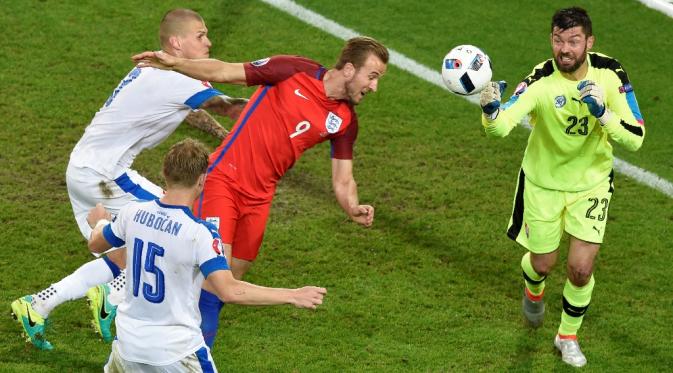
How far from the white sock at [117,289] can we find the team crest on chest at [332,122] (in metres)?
1.76

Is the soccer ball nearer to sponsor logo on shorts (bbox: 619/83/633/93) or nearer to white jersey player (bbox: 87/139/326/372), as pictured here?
sponsor logo on shorts (bbox: 619/83/633/93)

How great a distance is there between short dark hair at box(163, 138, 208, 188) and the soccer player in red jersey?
1539mm

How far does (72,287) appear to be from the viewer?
8086 millimetres

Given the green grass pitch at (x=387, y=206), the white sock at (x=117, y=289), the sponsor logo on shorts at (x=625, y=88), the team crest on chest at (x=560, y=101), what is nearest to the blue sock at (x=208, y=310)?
the green grass pitch at (x=387, y=206)

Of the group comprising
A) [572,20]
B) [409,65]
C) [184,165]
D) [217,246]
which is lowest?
[409,65]

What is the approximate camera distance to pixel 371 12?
1345 centimetres

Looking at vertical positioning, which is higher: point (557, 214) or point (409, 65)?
point (557, 214)

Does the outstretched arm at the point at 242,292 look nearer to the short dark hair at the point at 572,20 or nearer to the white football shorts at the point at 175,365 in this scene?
the white football shorts at the point at 175,365

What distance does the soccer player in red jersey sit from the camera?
781 cm

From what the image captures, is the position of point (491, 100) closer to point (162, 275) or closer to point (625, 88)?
point (625, 88)

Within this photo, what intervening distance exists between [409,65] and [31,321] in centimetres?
578

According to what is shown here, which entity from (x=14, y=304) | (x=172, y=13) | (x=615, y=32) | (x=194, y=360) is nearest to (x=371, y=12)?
(x=615, y=32)

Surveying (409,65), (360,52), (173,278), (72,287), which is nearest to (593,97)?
(360,52)

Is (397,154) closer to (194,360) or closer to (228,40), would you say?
(228,40)
